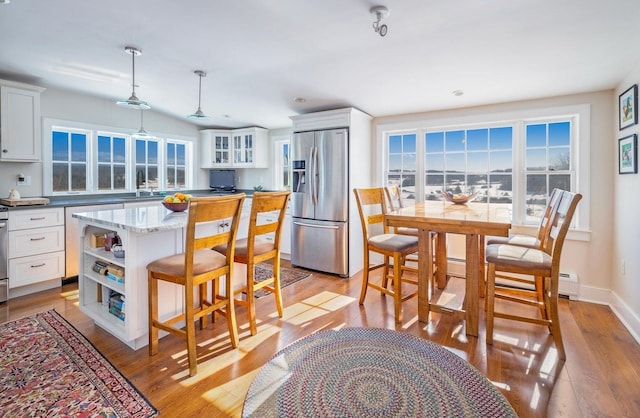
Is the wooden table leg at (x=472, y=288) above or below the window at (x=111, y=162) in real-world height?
below

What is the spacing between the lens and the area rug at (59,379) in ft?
5.38

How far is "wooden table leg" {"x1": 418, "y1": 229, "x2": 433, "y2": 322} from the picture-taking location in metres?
2.61

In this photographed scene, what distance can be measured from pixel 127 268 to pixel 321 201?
248cm

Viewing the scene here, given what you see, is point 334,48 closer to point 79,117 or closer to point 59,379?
point 59,379

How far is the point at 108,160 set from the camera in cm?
467

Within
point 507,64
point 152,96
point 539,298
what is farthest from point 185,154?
point 539,298

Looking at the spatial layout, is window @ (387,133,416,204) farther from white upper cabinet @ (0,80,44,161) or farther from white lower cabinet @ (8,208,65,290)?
white upper cabinet @ (0,80,44,161)

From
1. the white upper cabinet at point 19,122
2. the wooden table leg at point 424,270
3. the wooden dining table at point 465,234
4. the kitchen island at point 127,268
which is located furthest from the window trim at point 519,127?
the white upper cabinet at point 19,122

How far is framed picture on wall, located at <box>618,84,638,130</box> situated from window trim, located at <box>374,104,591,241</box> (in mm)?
345

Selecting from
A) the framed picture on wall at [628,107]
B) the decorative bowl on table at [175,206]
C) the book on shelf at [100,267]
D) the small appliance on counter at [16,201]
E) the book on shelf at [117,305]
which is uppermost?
the framed picture on wall at [628,107]

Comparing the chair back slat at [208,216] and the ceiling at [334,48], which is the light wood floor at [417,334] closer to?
the chair back slat at [208,216]

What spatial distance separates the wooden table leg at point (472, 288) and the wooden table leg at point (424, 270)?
1.00 ft

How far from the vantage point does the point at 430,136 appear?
4.21 m

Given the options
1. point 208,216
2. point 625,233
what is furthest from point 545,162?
point 208,216
